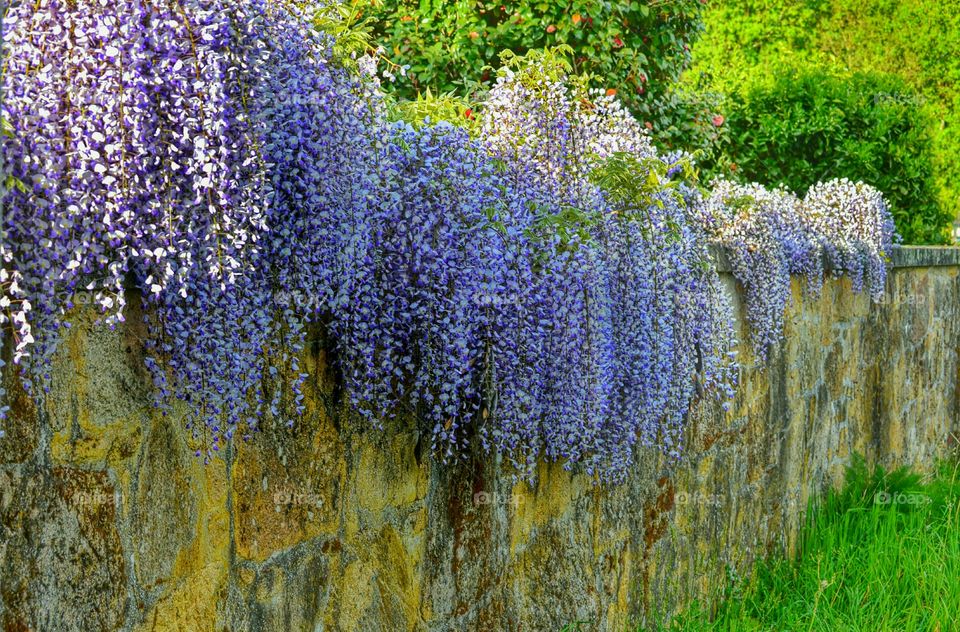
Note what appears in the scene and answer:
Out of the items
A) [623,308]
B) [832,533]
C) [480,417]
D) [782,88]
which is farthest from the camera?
[782,88]

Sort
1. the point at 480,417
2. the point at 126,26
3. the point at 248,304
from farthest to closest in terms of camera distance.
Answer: the point at 480,417 < the point at 248,304 < the point at 126,26

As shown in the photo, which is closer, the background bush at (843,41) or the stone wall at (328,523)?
the stone wall at (328,523)

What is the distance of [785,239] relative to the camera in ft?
16.0

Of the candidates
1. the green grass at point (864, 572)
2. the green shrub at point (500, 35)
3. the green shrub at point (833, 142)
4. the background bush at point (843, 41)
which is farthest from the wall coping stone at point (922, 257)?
the background bush at point (843, 41)

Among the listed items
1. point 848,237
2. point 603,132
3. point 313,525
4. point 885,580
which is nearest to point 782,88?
point 848,237

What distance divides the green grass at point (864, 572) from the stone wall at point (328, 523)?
0.19m

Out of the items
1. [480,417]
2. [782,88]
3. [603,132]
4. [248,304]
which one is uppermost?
[782,88]

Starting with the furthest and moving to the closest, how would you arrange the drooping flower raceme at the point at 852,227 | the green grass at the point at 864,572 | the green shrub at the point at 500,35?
1. the drooping flower raceme at the point at 852,227
2. the green shrub at the point at 500,35
3. the green grass at the point at 864,572

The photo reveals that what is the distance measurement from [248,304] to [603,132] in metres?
2.03

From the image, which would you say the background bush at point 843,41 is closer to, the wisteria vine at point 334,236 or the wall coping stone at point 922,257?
the wall coping stone at point 922,257

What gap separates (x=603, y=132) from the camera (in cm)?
372

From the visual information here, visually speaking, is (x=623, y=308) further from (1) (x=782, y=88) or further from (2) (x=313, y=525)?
(1) (x=782, y=88)

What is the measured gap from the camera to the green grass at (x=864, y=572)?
4.50m

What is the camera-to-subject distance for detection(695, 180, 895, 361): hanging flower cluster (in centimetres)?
453
